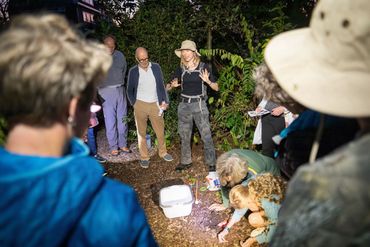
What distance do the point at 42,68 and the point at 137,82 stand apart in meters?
4.37

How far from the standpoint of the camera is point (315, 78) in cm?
103

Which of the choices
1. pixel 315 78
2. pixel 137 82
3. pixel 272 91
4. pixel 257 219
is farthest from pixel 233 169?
pixel 137 82

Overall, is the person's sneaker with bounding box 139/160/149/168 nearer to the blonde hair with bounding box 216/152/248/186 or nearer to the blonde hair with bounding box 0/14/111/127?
the blonde hair with bounding box 216/152/248/186

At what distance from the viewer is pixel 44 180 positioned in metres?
0.91

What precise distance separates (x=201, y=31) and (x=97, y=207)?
5811 mm

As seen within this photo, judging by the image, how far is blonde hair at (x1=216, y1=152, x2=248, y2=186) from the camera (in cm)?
330

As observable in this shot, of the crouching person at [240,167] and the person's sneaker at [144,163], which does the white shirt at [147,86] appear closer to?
the person's sneaker at [144,163]

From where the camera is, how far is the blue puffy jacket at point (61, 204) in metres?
0.89

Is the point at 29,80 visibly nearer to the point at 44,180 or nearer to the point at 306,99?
the point at 44,180

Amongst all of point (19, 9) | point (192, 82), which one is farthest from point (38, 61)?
point (19, 9)

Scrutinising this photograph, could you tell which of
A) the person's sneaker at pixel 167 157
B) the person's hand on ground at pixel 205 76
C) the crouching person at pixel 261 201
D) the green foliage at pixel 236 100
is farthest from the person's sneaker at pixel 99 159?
the crouching person at pixel 261 201

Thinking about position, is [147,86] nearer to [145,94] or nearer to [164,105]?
[145,94]

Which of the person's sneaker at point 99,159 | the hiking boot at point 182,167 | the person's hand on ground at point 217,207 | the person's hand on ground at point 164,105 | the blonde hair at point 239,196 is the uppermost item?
the person's hand on ground at point 164,105

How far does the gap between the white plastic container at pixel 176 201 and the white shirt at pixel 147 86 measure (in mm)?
1963
